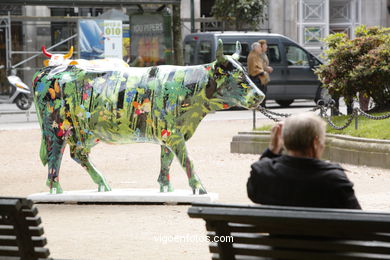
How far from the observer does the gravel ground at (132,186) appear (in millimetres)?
8094

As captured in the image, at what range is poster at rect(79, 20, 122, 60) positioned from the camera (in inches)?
1049

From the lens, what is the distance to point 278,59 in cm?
2638

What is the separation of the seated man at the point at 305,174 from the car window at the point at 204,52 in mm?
20816

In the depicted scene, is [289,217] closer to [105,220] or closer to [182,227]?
[182,227]

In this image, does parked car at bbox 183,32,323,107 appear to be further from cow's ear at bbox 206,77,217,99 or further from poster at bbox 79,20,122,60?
cow's ear at bbox 206,77,217,99

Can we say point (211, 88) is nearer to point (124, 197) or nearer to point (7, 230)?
point (124, 197)

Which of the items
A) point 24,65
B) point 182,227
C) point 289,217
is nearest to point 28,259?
point 289,217

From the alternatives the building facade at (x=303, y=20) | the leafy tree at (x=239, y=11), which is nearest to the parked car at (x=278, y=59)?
the leafy tree at (x=239, y=11)

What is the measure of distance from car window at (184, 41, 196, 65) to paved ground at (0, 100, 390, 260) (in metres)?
6.25

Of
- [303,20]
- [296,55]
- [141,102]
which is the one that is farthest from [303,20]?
[141,102]

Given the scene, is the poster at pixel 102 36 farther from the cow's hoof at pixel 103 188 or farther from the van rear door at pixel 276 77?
the cow's hoof at pixel 103 188

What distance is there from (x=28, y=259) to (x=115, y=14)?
21889 mm

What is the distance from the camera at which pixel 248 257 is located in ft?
16.4

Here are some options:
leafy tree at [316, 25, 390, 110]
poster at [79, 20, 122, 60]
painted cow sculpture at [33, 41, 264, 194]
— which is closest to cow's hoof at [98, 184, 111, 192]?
painted cow sculpture at [33, 41, 264, 194]
